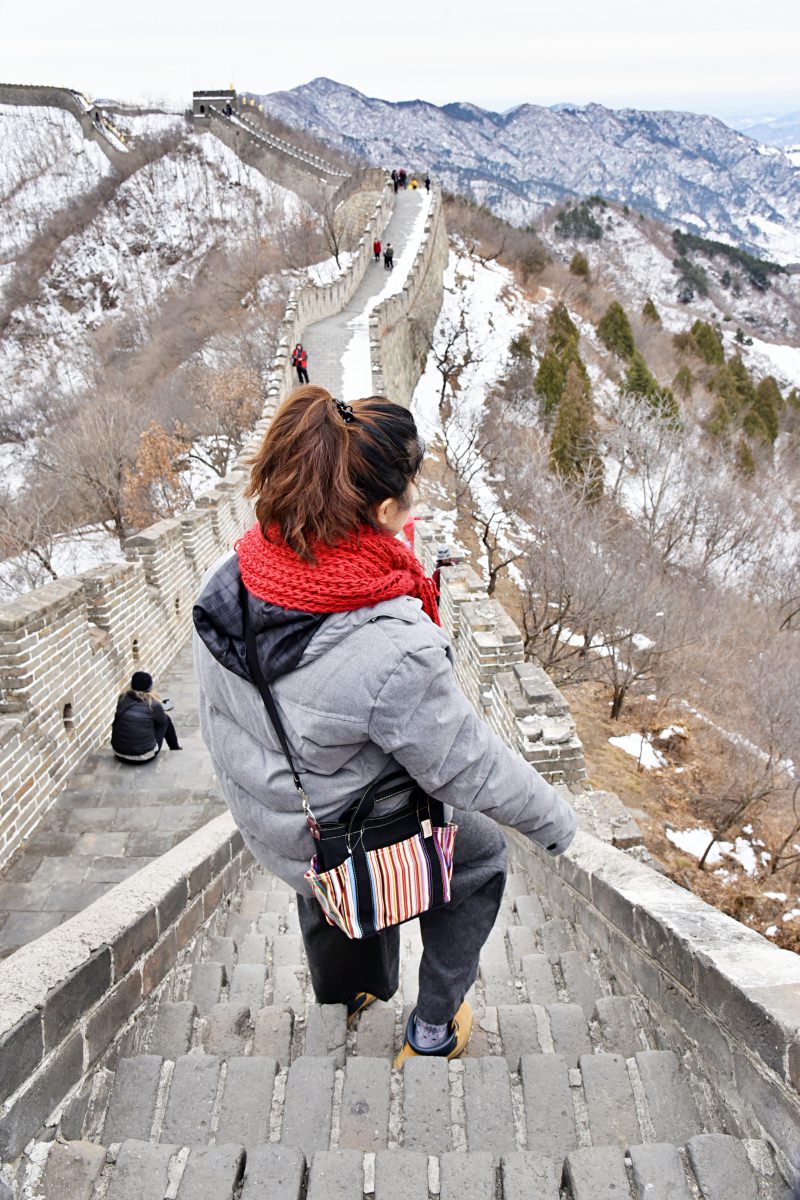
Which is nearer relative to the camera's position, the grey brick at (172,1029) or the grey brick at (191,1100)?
the grey brick at (191,1100)

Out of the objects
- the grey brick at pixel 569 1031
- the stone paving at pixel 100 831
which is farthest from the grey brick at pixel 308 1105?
the stone paving at pixel 100 831

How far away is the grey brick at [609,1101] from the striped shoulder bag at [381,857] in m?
0.69

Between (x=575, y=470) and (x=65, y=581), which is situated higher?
(x=65, y=581)

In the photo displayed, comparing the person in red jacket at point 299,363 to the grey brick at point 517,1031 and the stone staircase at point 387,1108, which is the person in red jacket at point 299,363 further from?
the grey brick at point 517,1031

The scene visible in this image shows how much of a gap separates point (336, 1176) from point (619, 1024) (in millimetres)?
1022

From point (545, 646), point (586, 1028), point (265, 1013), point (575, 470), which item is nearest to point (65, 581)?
point (265, 1013)

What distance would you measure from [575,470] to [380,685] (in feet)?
73.8

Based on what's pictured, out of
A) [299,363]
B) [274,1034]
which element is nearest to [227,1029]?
[274,1034]

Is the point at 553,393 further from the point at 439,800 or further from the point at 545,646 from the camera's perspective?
the point at 439,800

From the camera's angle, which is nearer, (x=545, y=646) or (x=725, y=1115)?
(x=725, y=1115)

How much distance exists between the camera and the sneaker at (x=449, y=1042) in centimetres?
227

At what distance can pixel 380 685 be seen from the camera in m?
1.63

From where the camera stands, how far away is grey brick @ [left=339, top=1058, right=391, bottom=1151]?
6.62 feet

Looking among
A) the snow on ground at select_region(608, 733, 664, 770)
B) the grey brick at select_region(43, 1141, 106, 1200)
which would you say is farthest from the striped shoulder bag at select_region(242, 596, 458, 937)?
the snow on ground at select_region(608, 733, 664, 770)
